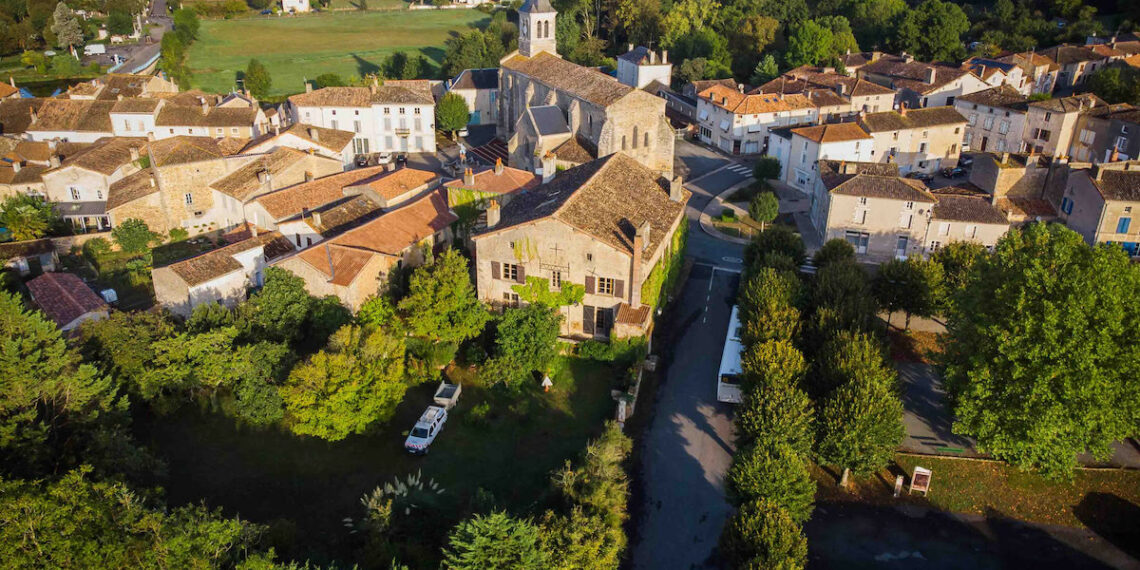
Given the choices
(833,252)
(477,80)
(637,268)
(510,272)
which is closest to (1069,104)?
(833,252)

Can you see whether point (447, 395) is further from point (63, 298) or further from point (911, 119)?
point (911, 119)

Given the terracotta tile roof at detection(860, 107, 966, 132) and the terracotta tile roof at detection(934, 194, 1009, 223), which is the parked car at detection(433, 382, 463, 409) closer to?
the terracotta tile roof at detection(934, 194, 1009, 223)

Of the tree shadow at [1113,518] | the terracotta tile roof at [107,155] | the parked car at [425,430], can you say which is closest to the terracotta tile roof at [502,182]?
the parked car at [425,430]

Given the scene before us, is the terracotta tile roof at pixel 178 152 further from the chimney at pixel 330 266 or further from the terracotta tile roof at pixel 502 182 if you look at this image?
the chimney at pixel 330 266

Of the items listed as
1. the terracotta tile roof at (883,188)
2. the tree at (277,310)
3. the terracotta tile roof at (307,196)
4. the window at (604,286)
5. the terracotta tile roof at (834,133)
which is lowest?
the tree at (277,310)

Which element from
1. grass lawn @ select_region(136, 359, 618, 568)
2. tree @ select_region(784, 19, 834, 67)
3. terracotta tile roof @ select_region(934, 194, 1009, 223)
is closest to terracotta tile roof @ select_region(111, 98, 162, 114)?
grass lawn @ select_region(136, 359, 618, 568)

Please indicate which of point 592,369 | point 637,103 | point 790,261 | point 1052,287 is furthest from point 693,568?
point 637,103
